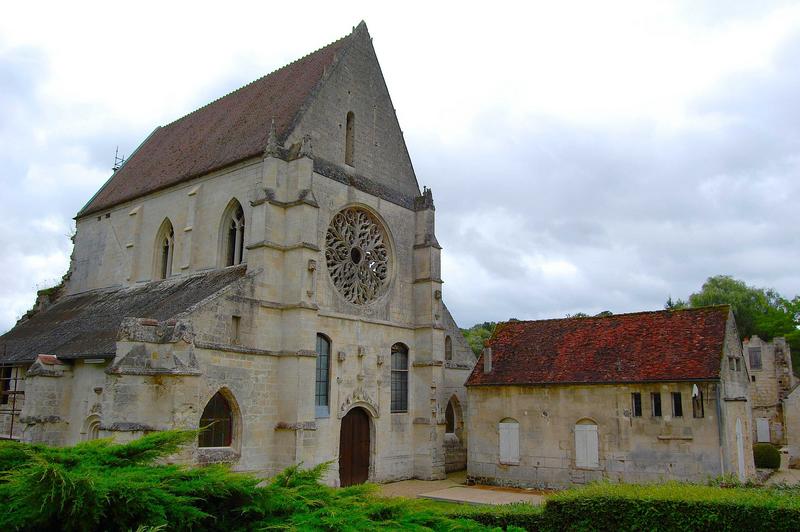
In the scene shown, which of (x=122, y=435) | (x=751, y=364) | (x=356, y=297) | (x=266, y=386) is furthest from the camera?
(x=751, y=364)

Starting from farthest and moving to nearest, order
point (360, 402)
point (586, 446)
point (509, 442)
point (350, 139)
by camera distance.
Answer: point (350, 139)
point (509, 442)
point (360, 402)
point (586, 446)

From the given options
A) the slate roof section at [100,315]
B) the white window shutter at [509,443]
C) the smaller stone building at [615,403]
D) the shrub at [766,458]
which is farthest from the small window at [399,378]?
the shrub at [766,458]

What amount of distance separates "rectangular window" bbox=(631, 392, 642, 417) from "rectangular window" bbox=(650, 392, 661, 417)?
36 cm

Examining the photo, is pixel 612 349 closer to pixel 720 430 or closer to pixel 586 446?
pixel 586 446

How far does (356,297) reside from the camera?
2352cm

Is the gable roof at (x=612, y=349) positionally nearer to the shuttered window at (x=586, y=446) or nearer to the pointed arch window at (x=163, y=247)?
the shuttered window at (x=586, y=446)

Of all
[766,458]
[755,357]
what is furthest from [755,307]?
[766,458]

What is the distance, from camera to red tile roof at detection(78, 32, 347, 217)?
77.6 feet

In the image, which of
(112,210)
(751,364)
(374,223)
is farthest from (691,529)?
(751,364)

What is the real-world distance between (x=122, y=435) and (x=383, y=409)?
1024cm

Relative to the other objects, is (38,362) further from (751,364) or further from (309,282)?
(751,364)

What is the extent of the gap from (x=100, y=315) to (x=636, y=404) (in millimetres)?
18733

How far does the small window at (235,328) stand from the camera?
749 inches

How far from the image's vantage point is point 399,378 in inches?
982
